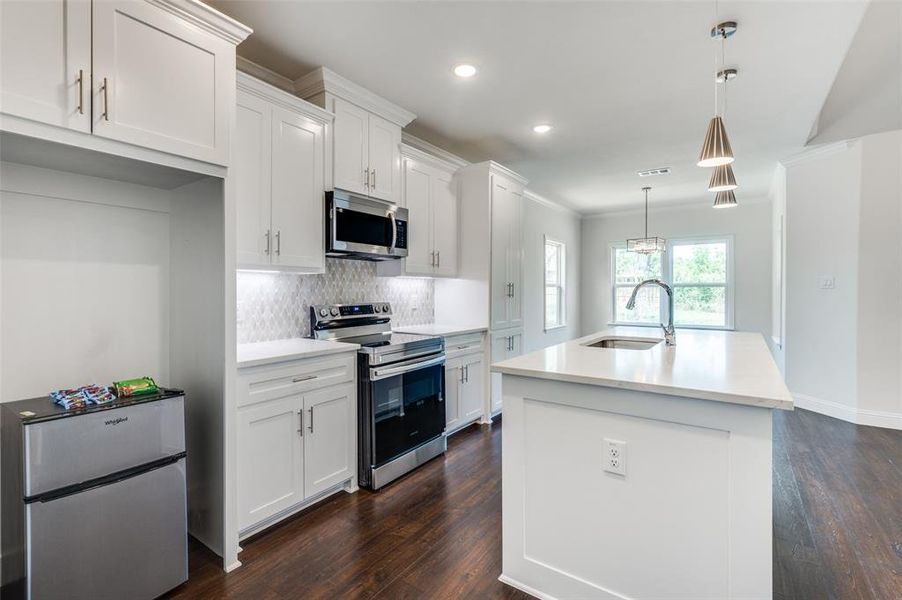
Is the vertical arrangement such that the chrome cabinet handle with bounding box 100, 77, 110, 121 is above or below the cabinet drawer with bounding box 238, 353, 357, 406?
above

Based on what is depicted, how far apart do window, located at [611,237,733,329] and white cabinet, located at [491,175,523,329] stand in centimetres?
370

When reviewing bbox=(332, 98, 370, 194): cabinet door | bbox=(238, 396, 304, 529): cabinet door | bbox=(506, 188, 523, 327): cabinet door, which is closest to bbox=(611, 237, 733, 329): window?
bbox=(506, 188, 523, 327): cabinet door

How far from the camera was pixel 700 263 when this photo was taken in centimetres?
689

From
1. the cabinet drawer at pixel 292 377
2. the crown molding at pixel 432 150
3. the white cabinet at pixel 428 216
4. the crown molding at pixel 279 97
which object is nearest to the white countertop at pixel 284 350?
the cabinet drawer at pixel 292 377

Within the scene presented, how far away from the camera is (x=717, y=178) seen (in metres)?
2.51

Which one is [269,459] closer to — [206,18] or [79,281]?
[79,281]

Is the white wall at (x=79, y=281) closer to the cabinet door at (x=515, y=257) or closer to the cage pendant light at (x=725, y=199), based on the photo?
the cabinet door at (x=515, y=257)

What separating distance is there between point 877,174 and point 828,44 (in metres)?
2.40

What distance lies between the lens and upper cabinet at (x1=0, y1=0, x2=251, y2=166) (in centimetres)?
141

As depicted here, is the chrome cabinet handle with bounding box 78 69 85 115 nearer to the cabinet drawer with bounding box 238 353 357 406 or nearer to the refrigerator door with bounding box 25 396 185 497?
the refrigerator door with bounding box 25 396 185 497

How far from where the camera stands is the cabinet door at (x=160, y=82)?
1.59 meters

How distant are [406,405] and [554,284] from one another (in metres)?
4.53

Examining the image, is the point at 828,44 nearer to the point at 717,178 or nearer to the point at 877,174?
the point at 717,178

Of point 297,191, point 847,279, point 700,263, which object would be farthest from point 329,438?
point 700,263
